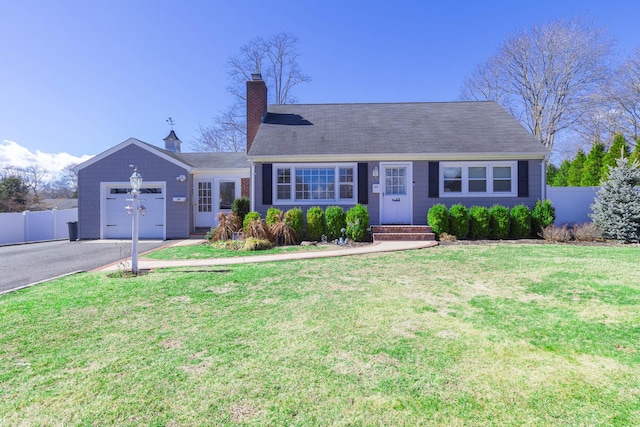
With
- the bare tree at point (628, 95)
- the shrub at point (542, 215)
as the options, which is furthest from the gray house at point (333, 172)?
the bare tree at point (628, 95)

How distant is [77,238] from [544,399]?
15.4 meters

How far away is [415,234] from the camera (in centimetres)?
1056

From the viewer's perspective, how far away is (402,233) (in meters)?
10.8

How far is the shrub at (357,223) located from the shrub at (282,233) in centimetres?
192

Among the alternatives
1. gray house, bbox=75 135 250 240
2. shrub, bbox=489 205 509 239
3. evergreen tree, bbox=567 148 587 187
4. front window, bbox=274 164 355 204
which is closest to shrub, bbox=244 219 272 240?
front window, bbox=274 164 355 204

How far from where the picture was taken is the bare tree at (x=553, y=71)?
23.7 metres

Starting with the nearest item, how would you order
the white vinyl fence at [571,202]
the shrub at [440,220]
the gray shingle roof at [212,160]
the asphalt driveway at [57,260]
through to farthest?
the asphalt driveway at [57,260], the shrub at [440,220], the white vinyl fence at [571,202], the gray shingle roof at [212,160]

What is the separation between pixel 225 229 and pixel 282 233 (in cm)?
205

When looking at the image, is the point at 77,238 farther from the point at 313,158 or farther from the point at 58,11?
the point at 313,158

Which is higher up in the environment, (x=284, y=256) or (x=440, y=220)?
(x=440, y=220)

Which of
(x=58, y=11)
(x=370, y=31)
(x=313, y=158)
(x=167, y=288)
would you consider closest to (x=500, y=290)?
(x=167, y=288)

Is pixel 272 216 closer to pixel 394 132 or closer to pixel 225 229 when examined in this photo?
pixel 225 229

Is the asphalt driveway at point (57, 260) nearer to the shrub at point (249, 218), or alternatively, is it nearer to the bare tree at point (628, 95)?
the shrub at point (249, 218)

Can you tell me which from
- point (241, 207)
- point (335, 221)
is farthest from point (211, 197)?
point (335, 221)
